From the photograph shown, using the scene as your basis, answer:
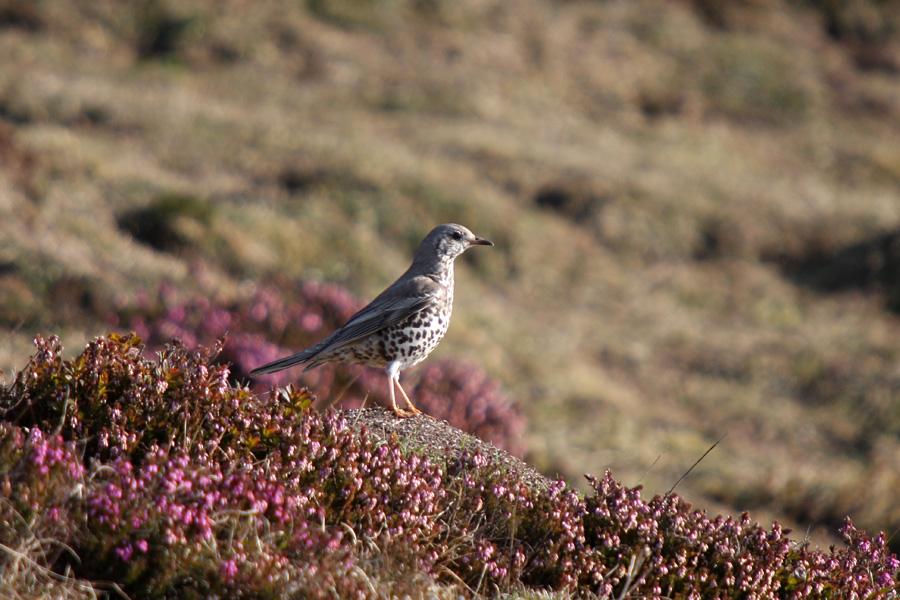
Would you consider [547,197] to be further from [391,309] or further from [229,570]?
[229,570]

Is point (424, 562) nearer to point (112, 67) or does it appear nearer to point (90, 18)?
point (112, 67)

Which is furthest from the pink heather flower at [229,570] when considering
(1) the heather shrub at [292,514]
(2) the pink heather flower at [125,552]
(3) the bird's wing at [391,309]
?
(3) the bird's wing at [391,309]

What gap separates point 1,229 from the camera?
1292cm

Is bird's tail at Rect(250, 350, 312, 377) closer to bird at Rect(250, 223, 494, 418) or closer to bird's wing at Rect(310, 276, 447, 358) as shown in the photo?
bird at Rect(250, 223, 494, 418)

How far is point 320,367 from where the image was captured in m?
10.4

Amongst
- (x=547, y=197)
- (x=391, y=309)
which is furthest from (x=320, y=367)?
(x=547, y=197)

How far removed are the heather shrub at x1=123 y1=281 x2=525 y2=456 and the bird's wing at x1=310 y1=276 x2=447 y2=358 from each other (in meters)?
2.22

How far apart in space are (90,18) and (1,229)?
13549 millimetres

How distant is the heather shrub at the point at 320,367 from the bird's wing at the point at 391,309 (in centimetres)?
222

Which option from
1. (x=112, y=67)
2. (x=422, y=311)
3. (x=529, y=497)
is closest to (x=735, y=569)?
(x=529, y=497)

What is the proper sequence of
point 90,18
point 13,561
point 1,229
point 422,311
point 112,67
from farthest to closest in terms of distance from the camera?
point 90,18 → point 112,67 → point 1,229 → point 422,311 → point 13,561

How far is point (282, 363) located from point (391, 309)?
38.4 inches

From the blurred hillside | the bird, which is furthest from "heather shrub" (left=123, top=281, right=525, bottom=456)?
the bird

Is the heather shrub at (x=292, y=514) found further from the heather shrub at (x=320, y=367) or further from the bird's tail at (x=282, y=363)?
the heather shrub at (x=320, y=367)
